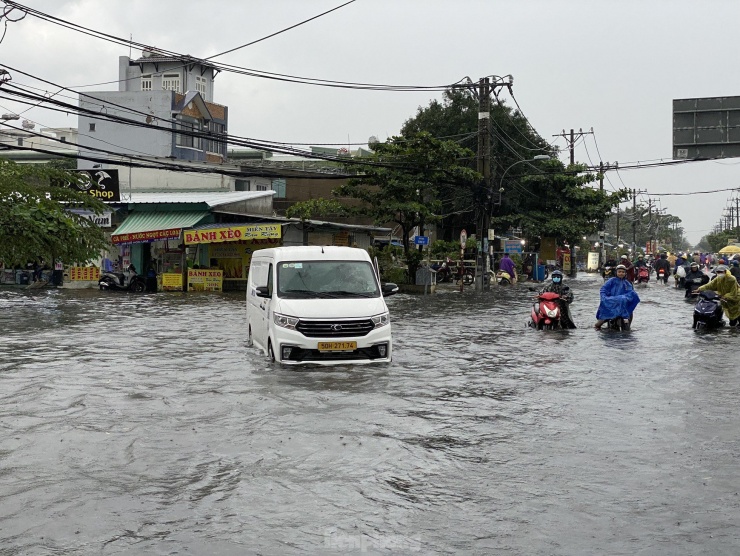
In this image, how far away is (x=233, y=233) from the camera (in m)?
39.1

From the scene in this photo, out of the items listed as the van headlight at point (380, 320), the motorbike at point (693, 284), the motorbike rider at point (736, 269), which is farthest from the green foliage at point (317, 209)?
the van headlight at point (380, 320)

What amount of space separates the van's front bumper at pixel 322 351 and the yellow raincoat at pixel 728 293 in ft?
33.8

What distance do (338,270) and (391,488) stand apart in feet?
26.4

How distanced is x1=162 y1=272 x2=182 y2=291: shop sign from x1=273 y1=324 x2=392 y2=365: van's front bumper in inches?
1057

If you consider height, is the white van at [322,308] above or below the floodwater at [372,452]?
above

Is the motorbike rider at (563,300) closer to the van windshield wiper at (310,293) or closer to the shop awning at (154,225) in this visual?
the van windshield wiper at (310,293)

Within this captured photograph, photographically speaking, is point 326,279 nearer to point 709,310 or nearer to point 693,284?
point 709,310

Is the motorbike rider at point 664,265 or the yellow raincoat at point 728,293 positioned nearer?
the yellow raincoat at point 728,293

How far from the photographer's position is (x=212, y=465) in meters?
7.62

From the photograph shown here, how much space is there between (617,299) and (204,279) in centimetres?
2365

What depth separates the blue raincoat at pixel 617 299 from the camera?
2028 centimetres

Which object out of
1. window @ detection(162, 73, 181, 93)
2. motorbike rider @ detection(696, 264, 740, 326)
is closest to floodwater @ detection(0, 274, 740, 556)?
motorbike rider @ detection(696, 264, 740, 326)

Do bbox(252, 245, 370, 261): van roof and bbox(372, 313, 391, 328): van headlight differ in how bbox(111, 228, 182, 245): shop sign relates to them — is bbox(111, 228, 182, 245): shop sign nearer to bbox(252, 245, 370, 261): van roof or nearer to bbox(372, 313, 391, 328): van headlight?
bbox(252, 245, 370, 261): van roof

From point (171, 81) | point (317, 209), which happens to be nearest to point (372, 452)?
point (317, 209)
